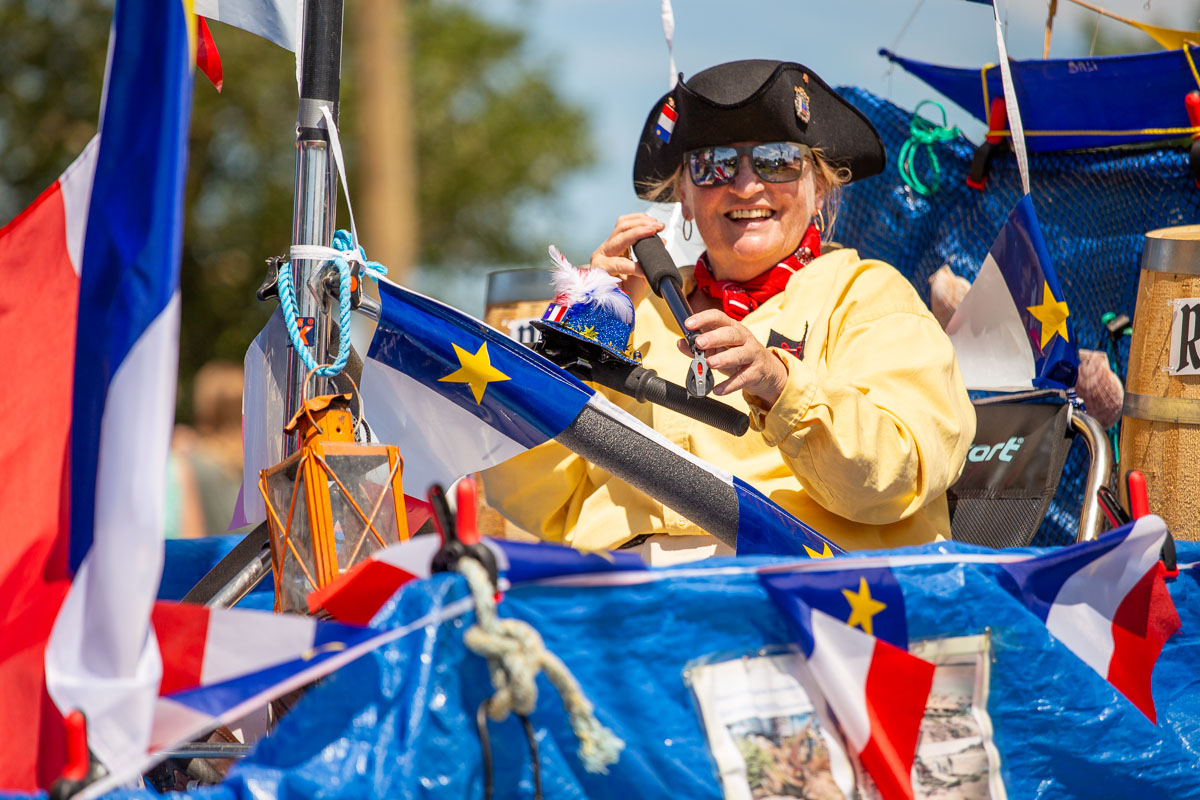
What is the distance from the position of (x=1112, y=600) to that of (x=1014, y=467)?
1.30 m

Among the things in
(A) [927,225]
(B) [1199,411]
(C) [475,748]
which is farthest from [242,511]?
(A) [927,225]

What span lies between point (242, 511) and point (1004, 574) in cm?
144

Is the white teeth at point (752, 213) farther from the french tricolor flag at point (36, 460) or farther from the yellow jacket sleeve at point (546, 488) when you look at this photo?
the french tricolor flag at point (36, 460)

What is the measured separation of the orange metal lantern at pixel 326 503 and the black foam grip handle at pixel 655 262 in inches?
30.1

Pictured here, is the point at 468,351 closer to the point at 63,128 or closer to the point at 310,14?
the point at 310,14

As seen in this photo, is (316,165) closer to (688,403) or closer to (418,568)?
(688,403)

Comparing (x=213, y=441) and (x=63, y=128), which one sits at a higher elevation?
(x=63, y=128)

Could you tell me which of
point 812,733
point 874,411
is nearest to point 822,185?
point 874,411

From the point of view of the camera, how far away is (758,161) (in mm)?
2510

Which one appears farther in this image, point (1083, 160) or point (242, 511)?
point (1083, 160)

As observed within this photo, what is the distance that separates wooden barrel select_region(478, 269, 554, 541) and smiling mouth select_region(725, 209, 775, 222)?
1.35 m

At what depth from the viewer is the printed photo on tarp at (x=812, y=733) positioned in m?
1.32

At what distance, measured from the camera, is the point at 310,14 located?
1936mm

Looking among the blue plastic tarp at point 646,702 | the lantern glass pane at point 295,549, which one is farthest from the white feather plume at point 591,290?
the blue plastic tarp at point 646,702
